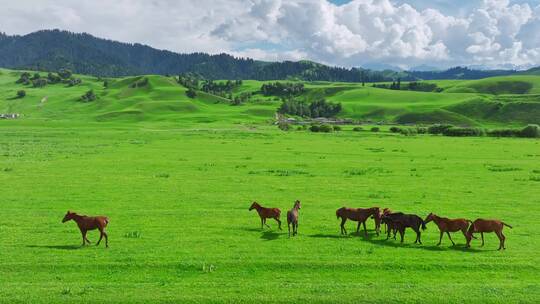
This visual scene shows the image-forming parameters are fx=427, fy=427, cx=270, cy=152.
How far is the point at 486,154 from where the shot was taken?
228 ft

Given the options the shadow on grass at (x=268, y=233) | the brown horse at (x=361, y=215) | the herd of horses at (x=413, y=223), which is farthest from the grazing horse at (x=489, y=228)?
the shadow on grass at (x=268, y=233)

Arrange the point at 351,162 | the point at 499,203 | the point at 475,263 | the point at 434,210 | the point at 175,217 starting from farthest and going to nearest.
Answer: the point at 351,162 < the point at 499,203 < the point at 434,210 < the point at 175,217 < the point at 475,263

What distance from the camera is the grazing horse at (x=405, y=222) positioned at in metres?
21.7

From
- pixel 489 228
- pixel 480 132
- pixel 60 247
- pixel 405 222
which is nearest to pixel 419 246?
pixel 405 222

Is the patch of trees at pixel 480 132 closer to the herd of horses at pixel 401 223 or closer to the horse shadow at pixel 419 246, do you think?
the herd of horses at pixel 401 223

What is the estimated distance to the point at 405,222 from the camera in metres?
21.9

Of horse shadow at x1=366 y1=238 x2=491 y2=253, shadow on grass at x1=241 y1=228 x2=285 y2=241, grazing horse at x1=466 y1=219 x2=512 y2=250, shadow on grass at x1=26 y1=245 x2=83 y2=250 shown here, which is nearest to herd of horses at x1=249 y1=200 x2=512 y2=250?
grazing horse at x1=466 y1=219 x2=512 y2=250

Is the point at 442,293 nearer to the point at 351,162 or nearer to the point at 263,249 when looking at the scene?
the point at 263,249

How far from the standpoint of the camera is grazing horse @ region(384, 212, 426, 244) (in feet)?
71.2

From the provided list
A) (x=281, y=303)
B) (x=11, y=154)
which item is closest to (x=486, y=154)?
(x=281, y=303)

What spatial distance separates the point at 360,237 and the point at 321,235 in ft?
6.91

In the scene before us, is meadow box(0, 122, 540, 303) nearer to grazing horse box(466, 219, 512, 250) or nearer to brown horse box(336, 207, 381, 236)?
grazing horse box(466, 219, 512, 250)

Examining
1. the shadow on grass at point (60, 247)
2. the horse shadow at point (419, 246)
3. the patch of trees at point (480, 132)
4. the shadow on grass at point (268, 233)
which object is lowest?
the patch of trees at point (480, 132)

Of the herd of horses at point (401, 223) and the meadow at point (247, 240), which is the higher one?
the herd of horses at point (401, 223)
